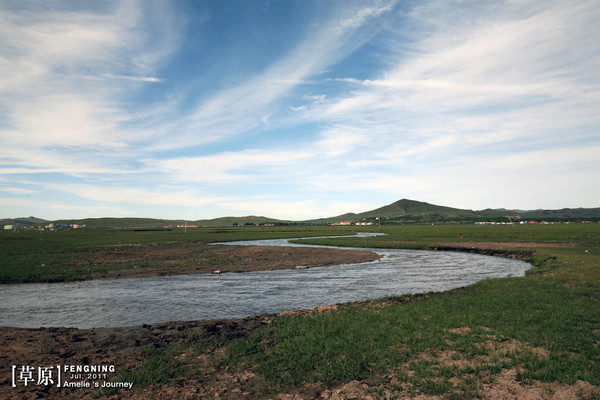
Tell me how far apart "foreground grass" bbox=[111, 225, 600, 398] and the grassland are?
42mm

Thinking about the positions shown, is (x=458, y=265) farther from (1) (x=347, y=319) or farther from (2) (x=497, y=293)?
(1) (x=347, y=319)

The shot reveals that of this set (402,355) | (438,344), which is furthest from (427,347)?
(402,355)

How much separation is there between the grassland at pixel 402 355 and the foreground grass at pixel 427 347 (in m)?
0.04

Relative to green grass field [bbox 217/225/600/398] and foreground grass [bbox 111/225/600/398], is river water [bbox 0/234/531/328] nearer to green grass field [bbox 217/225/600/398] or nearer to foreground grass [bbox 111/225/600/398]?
foreground grass [bbox 111/225/600/398]

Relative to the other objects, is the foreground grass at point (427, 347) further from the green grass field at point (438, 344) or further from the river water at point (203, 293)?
the river water at point (203, 293)

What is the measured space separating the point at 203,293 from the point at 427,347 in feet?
63.1

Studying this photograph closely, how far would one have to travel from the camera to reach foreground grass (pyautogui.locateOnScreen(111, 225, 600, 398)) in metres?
10.2

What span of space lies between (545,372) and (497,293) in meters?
13.1

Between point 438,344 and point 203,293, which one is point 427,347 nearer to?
point 438,344

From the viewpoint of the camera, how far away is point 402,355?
474 inches

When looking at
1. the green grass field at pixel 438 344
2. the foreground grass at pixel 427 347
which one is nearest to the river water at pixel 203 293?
the foreground grass at pixel 427 347

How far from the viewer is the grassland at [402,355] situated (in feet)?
32.4

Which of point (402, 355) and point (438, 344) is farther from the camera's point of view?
point (438, 344)

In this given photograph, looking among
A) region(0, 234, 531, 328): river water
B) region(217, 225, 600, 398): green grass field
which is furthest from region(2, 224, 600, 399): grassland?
region(0, 234, 531, 328): river water
